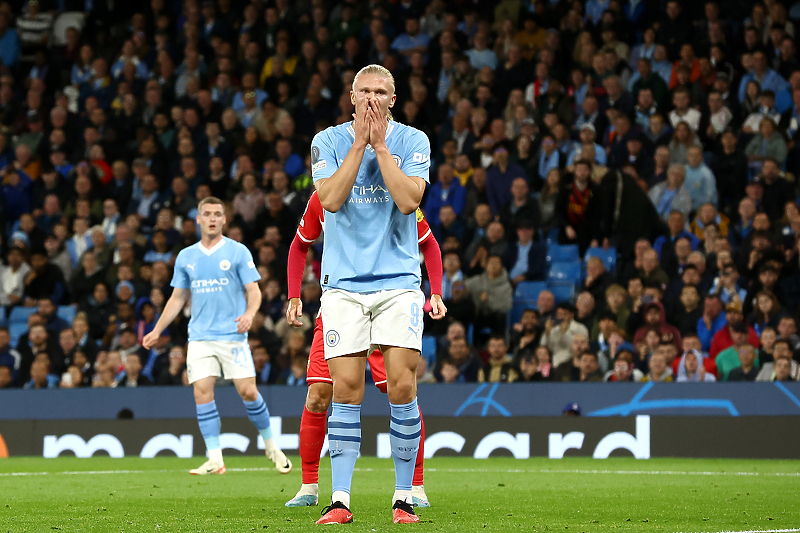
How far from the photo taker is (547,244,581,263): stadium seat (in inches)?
583

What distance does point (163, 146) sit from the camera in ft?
60.7

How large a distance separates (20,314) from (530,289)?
765 cm

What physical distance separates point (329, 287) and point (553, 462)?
649 cm

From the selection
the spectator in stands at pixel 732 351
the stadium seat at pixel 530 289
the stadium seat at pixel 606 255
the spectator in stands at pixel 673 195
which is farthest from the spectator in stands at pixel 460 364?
the spectator in stands at pixel 673 195

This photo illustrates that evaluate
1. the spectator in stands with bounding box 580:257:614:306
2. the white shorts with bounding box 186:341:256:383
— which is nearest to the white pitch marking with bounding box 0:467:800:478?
the white shorts with bounding box 186:341:256:383

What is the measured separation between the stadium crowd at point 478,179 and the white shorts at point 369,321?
24.8 feet

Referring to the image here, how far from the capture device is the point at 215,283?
10.1 meters

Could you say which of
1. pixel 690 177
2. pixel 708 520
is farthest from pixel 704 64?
pixel 708 520

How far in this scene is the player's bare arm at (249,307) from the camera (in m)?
9.67

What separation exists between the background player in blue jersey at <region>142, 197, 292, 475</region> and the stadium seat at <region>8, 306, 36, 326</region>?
7.35m

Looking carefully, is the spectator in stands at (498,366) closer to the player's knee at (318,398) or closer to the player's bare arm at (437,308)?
the player's knee at (318,398)

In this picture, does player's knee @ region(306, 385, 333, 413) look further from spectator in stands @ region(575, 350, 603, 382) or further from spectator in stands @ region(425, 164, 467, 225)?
spectator in stands @ region(425, 164, 467, 225)

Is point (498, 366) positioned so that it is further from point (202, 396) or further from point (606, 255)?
point (202, 396)

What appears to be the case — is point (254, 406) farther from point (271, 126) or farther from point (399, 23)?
point (399, 23)
